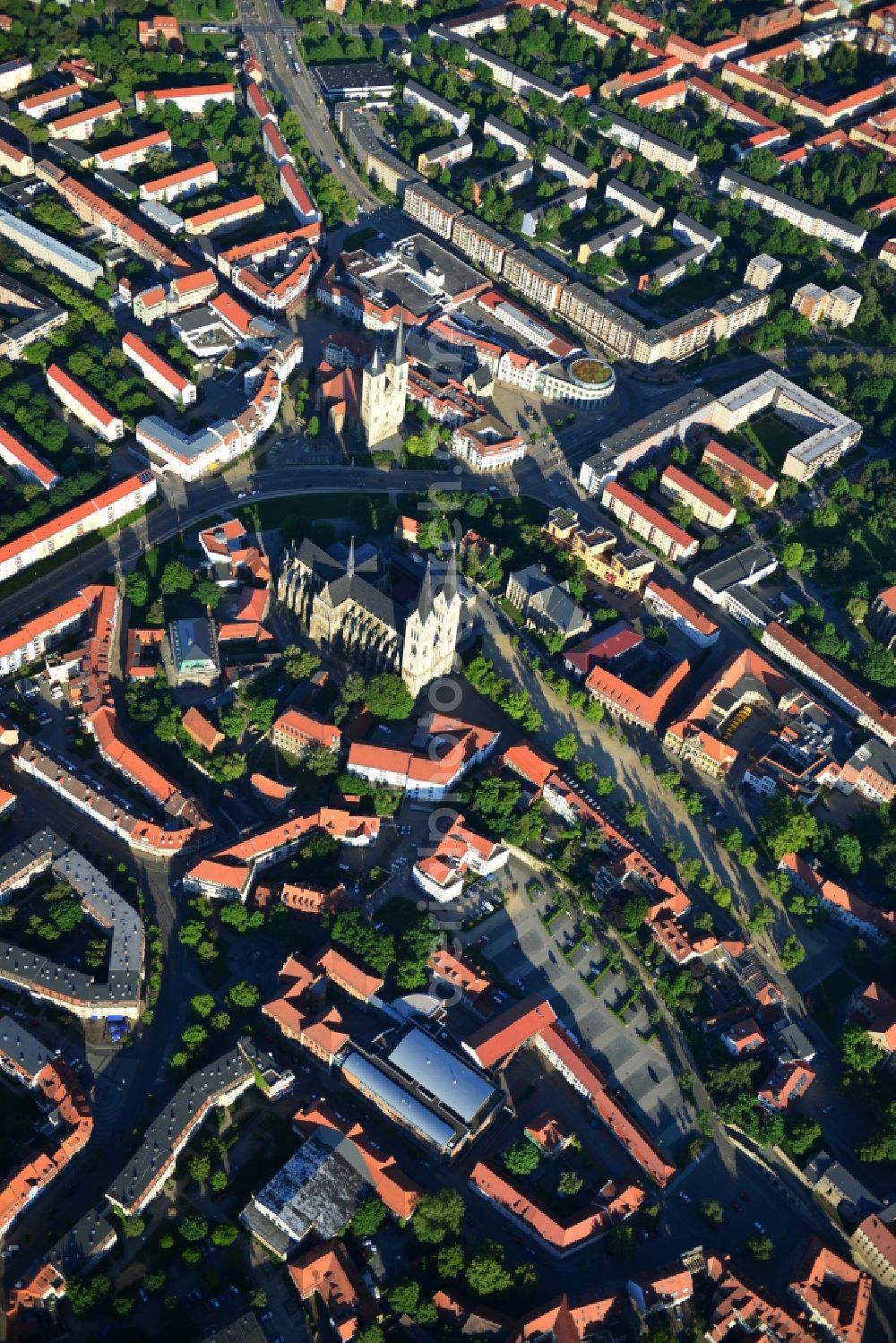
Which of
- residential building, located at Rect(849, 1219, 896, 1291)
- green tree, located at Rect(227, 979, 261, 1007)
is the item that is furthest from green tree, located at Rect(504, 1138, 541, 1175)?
residential building, located at Rect(849, 1219, 896, 1291)

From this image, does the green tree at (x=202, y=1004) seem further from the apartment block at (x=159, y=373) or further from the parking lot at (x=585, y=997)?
the apartment block at (x=159, y=373)

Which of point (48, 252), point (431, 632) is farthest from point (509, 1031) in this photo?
point (48, 252)

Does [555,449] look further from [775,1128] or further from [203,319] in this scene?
[775,1128]

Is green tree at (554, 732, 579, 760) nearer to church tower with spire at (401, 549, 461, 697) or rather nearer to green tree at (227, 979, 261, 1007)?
church tower with spire at (401, 549, 461, 697)

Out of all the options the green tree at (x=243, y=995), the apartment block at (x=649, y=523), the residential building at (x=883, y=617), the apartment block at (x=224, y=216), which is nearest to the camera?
the green tree at (x=243, y=995)

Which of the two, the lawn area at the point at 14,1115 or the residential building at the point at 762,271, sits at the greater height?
the residential building at the point at 762,271

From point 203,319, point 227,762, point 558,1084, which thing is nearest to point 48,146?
point 203,319

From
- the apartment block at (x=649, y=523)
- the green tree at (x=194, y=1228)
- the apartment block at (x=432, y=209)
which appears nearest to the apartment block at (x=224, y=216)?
the apartment block at (x=432, y=209)
